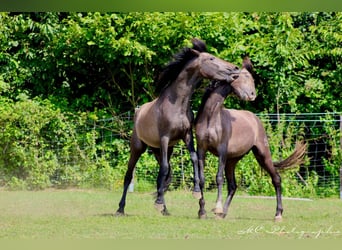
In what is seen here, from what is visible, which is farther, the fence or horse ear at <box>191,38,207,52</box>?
the fence

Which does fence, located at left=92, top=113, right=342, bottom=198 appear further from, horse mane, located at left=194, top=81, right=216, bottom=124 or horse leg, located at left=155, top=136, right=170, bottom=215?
horse leg, located at left=155, top=136, right=170, bottom=215

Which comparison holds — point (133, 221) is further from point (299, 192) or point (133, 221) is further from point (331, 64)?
point (331, 64)

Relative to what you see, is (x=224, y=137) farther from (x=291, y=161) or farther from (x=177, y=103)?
(x=291, y=161)

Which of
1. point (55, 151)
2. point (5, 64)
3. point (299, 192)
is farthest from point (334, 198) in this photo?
point (5, 64)

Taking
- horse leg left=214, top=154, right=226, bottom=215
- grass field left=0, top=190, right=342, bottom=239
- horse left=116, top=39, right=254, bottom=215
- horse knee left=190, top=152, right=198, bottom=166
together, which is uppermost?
horse left=116, top=39, right=254, bottom=215

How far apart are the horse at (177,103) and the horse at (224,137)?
0.16 meters

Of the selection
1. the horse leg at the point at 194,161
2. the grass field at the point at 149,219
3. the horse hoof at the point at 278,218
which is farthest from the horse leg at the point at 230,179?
the horse leg at the point at 194,161

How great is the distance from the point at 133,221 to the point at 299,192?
5221mm

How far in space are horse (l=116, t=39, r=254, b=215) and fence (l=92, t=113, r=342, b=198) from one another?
4338mm

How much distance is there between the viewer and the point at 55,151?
12.2 m

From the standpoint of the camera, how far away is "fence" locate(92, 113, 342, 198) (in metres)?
11.7

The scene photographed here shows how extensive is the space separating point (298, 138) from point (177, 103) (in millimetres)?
5112

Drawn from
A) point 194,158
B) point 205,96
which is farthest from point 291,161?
point 194,158

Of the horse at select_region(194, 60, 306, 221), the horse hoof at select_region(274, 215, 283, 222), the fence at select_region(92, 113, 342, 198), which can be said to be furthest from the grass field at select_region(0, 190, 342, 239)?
the fence at select_region(92, 113, 342, 198)
